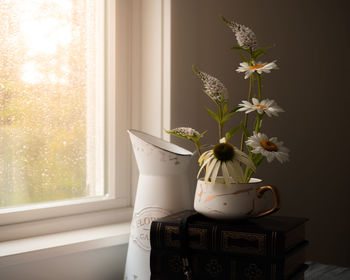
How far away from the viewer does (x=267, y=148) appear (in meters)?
1.07

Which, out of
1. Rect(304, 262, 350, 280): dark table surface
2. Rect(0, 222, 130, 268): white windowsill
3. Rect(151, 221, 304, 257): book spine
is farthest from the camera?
Rect(304, 262, 350, 280): dark table surface

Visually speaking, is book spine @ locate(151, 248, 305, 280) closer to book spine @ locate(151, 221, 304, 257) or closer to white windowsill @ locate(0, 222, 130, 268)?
book spine @ locate(151, 221, 304, 257)

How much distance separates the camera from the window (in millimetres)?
1225

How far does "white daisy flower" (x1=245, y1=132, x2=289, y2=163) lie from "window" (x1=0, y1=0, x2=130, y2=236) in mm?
476

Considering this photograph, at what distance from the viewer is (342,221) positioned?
2129mm

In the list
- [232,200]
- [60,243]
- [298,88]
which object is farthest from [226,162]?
[298,88]

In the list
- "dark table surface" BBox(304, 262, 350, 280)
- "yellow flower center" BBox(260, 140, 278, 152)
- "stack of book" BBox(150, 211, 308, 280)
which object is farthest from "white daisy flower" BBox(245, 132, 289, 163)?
"dark table surface" BBox(304, 262, 350, 280)

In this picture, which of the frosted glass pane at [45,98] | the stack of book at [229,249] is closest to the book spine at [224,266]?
the stack of book at [229,249]

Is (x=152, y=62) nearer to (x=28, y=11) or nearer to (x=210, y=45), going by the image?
(x=210, y=45)

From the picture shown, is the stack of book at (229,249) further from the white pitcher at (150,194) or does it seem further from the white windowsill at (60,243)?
the white windowsill at (60,243)

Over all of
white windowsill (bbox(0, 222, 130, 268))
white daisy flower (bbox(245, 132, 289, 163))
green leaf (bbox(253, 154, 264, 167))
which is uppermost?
white daisy flower (bbox(245, 132, 289, 163))

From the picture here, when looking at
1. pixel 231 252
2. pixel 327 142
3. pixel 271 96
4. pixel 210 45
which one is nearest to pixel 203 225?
pixel 231 252

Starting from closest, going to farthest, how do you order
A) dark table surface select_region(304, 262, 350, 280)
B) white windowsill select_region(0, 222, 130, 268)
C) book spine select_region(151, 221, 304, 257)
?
1. book spine select_region(151, 221, 304, 257)
2. white windowsill select_region(0, 222, 130, 268)
3. dark table surface select_region(304, 262, 350, 280)

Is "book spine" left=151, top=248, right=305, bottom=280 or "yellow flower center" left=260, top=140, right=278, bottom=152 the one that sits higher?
"yellow flower center" left=260, top=140, right=278, bottom=152
